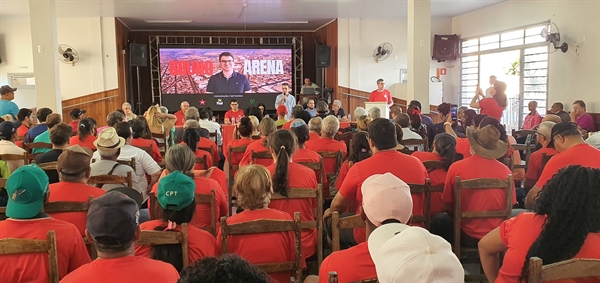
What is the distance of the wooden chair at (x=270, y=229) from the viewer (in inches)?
93.2

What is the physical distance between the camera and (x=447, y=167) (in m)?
3.96

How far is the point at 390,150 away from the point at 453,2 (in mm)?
8936

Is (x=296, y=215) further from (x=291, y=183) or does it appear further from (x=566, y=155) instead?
(x=566, y=155)

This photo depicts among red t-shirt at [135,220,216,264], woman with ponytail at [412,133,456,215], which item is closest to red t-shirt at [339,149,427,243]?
woman with ponytail at [412,133,456,215]

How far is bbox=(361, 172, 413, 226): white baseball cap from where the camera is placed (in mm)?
1994

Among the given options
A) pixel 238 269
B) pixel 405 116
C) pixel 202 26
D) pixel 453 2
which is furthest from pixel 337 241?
pixel 202 26

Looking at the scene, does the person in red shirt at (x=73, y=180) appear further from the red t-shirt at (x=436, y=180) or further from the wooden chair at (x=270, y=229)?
the red t-shirt at (x=436, y=180)

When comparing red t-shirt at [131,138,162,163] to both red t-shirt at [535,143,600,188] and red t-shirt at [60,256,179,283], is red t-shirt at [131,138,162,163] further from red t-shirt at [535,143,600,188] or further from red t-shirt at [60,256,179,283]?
red t-shirt at [535,143,600,188]

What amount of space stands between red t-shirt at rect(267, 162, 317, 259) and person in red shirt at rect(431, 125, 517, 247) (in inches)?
37.4

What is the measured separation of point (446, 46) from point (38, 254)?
13.3m

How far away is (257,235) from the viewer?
8.07ft

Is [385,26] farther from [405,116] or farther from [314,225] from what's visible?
[314,225]

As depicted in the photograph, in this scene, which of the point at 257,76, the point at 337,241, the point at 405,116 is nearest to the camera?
the point at 337,241

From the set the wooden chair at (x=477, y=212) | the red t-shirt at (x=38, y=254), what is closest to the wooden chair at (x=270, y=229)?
the red t-shirt at (x=38, y=254)
